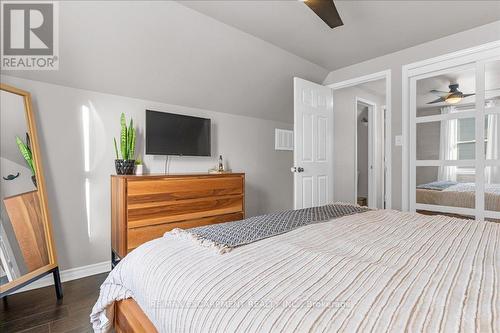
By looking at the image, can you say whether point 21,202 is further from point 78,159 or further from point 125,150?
point 125,150

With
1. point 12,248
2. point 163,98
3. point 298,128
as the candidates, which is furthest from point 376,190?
point 12,248

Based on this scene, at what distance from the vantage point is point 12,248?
5.63ft

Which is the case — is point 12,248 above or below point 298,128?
below

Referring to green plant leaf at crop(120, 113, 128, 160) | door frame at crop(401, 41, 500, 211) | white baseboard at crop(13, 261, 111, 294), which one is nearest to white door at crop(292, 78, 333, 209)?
door frame at crop(401, 41, 500, 211)

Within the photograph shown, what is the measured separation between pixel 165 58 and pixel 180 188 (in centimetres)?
126

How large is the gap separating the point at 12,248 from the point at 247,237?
175 centimetres

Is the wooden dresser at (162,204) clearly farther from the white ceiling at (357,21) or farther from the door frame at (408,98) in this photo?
the door frame at (408,98)

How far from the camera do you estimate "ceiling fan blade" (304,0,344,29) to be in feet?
5.39

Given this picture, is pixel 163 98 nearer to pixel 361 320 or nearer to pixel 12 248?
pixel 12 248

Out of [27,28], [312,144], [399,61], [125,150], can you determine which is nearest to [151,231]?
[125,150]

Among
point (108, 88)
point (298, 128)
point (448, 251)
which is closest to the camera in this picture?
point (448, 251)

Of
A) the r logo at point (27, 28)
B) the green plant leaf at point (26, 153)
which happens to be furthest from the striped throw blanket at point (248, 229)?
the r logo at point (27, 28)

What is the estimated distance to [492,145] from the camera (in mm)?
2369

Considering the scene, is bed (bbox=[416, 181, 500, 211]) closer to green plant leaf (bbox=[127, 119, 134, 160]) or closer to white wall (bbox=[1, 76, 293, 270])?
white wall (bbox=[1, 76, 293, 270])
